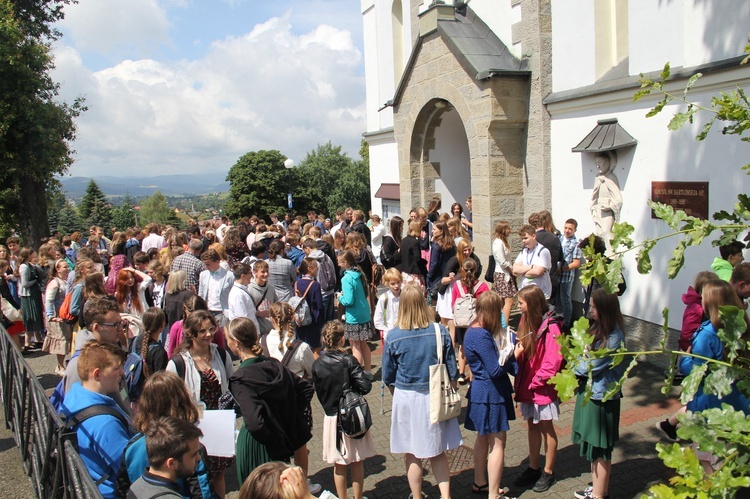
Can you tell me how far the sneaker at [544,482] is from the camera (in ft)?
15.6

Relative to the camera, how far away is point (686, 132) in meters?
7.05

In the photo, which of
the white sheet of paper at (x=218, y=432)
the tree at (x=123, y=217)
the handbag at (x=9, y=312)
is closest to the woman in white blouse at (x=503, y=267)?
the white sheet of paper at (x=218, y=432)

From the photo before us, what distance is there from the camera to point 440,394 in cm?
441

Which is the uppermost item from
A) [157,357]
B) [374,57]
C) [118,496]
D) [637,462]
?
[374,57]

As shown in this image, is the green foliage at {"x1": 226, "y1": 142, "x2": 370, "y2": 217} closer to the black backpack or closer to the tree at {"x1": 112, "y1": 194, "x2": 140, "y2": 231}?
the tree at {"x1": 112, "y1": 194, "x2": 140, "y2": 231}

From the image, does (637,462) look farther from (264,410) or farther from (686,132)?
(686,132)

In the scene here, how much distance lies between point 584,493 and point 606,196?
15.7 ft

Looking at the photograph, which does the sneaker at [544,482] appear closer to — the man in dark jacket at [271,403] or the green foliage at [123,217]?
the man in dark jacket at [271,403]

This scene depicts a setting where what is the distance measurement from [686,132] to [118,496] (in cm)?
700

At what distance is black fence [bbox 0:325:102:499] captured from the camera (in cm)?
296

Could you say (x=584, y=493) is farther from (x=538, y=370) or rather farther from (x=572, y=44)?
(x=572, y=44)

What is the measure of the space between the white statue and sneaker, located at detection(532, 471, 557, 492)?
13.7 feet

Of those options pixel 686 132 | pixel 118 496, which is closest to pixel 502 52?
pixel 686 132

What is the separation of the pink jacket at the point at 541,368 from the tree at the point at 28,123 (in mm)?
16737
